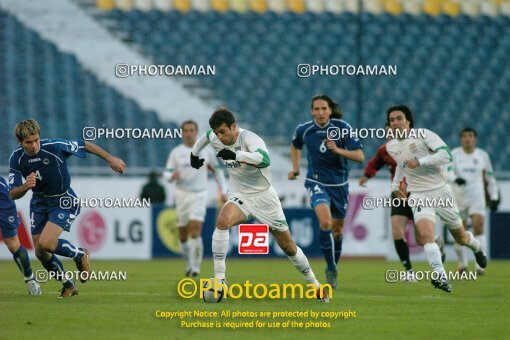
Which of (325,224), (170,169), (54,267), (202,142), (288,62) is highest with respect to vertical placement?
(288,62)

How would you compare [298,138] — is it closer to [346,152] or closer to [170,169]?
[346,152]

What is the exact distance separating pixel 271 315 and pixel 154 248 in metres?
10.5

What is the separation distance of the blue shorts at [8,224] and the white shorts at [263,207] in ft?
8.58

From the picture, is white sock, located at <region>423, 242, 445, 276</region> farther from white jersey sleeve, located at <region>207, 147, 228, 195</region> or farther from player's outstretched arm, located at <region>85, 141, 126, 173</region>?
white jersey sleeve, located at <region>207, 147, 228, 195</region>

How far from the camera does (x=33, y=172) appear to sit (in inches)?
382

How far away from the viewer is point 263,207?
30.7 feet

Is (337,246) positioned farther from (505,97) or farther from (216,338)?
(505,97)

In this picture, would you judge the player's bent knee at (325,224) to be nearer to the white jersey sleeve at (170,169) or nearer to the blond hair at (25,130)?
the white jersey sleeve at (170,169)

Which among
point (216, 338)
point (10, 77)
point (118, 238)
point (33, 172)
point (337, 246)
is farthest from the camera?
point (10, 77)

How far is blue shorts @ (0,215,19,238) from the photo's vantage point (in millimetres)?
10508

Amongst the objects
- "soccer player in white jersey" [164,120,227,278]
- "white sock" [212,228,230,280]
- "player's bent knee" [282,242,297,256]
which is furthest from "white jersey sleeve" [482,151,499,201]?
"white sock" [212,228,230,280]

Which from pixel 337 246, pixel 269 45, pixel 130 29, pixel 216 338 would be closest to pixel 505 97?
pixel 269 45

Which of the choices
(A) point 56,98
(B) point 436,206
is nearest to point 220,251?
(B) point 436,206

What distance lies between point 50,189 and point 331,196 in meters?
3.58
